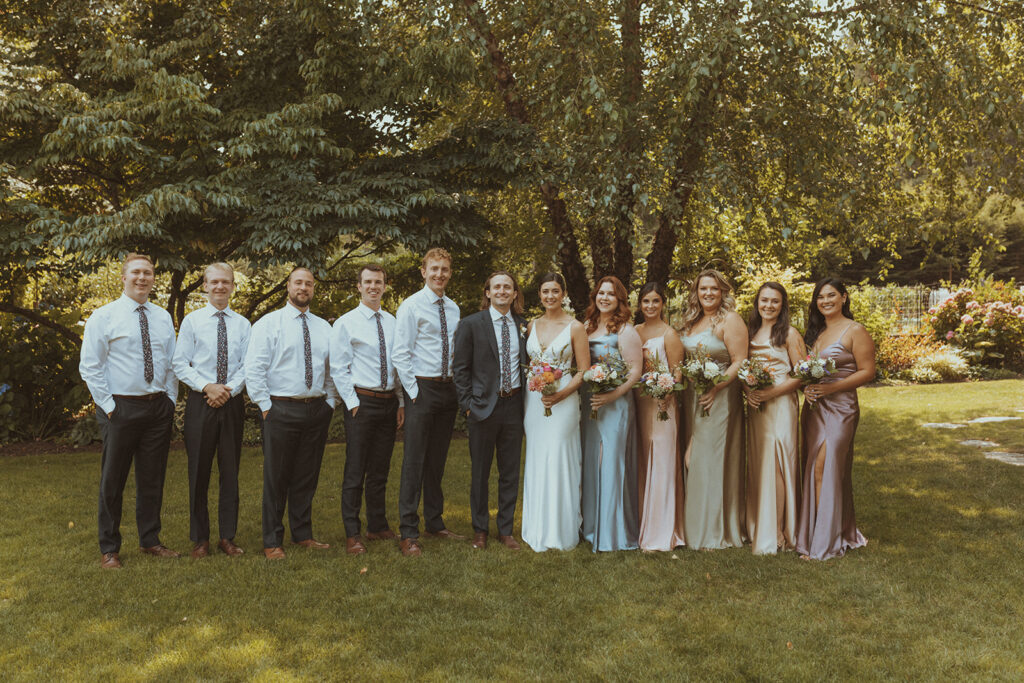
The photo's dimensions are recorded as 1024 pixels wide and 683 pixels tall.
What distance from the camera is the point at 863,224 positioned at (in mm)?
9289

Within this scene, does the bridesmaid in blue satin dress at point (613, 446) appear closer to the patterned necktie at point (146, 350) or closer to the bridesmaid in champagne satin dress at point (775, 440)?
the bridesmaid in champagne satin dress at point (775, 440)

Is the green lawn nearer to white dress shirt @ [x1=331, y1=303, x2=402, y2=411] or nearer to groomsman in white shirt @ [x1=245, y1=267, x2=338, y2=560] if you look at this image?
groomsman in white shirt @ [x1=245, y1=267, x2=338, y2=560]

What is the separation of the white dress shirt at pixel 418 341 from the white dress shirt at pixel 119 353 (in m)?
1.72

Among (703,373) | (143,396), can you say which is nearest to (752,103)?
(703,373)

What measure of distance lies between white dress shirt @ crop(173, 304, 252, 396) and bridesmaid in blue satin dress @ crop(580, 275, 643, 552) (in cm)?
276

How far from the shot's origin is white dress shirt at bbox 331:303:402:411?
5.80m

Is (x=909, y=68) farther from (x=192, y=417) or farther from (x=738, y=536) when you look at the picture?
(x=192, y=417)

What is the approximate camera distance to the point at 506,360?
19.4ft

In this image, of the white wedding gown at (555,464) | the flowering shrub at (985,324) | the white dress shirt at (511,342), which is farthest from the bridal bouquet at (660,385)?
the flowering shrub at (985,324)

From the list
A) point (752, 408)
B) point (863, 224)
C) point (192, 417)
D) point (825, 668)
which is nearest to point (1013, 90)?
point (863, 224)

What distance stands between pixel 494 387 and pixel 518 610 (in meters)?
1.75

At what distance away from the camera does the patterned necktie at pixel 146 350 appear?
5457 mm

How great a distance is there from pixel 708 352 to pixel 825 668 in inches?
101

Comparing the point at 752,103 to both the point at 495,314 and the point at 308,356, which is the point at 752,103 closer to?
the point at 495,314
